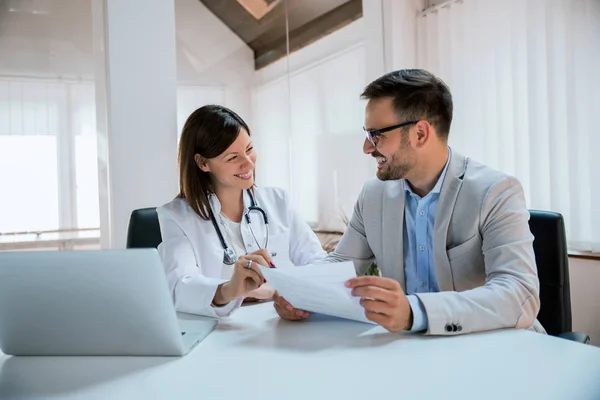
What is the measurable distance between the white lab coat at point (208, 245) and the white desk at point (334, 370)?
11.8 inches

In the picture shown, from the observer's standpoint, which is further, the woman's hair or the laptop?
the woman's hair

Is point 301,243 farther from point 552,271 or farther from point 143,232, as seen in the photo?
point 552,271

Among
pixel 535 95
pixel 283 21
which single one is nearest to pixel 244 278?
pixel 535 95

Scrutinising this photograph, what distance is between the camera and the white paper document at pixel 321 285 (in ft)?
4.01

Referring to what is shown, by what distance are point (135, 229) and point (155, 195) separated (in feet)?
3.94

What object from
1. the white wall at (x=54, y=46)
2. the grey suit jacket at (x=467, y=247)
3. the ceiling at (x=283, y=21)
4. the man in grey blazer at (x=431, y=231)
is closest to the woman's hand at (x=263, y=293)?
the man in grey blazer at (x=431, y=231)

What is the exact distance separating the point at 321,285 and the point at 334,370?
0.24 metres

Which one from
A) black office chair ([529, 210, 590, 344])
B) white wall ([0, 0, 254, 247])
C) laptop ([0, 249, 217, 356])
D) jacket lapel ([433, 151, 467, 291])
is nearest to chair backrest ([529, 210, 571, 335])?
black office chair ([529, 210, 590, 344])

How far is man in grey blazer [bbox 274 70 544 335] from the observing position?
124cm

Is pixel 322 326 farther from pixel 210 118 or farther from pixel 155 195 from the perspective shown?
pixel 155 195

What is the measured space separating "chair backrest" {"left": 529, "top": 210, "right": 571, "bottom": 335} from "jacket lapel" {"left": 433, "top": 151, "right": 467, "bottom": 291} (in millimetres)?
296

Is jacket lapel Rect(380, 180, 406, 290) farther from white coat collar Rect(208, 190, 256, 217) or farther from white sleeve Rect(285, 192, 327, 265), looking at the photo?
white coat collar Rect(208, 190, 256, 217)

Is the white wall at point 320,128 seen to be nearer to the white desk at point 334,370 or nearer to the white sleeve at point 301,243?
the white sleeve at point 301,243

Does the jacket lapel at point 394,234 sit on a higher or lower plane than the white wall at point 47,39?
lower
